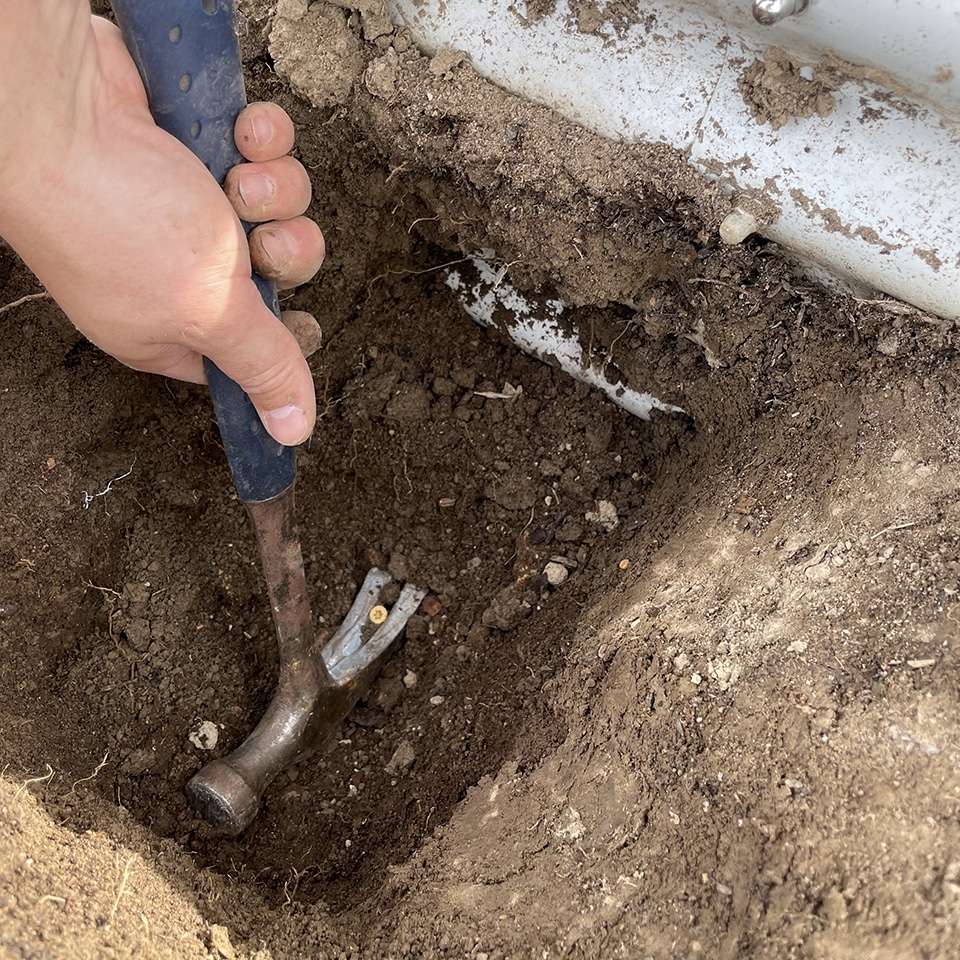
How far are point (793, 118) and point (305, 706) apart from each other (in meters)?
1.38

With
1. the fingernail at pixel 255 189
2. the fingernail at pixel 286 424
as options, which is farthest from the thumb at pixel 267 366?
the fingernail at pixel 255 189

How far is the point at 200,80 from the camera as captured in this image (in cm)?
117

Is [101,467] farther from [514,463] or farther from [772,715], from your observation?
[772,715]

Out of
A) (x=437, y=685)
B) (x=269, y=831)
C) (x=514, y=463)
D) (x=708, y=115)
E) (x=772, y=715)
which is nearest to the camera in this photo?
(x=772, y=715)

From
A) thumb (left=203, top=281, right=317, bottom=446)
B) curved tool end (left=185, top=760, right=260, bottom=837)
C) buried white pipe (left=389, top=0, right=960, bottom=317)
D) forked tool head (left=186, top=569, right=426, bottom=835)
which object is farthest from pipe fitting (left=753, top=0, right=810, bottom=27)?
curved tool end (left=185, top=760, right=260, bottom=837)

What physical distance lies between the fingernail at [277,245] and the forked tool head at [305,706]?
0.76m

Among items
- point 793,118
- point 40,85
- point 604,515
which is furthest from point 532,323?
point 40,85

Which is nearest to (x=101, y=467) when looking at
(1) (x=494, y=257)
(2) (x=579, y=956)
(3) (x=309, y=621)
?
(3) (x=309, y=621)

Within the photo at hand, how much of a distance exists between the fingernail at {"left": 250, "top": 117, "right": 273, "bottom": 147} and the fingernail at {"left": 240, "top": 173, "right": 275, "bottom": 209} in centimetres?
5

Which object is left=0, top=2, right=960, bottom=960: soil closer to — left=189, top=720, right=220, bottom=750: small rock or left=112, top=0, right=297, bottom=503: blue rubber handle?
left=189, top=720, right=220, bottom=750: small rock

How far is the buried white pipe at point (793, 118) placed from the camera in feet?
4.07

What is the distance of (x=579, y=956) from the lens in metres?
1.14

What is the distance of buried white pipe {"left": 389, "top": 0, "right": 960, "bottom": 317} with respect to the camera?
4.07 ft

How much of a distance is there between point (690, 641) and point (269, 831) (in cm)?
92
